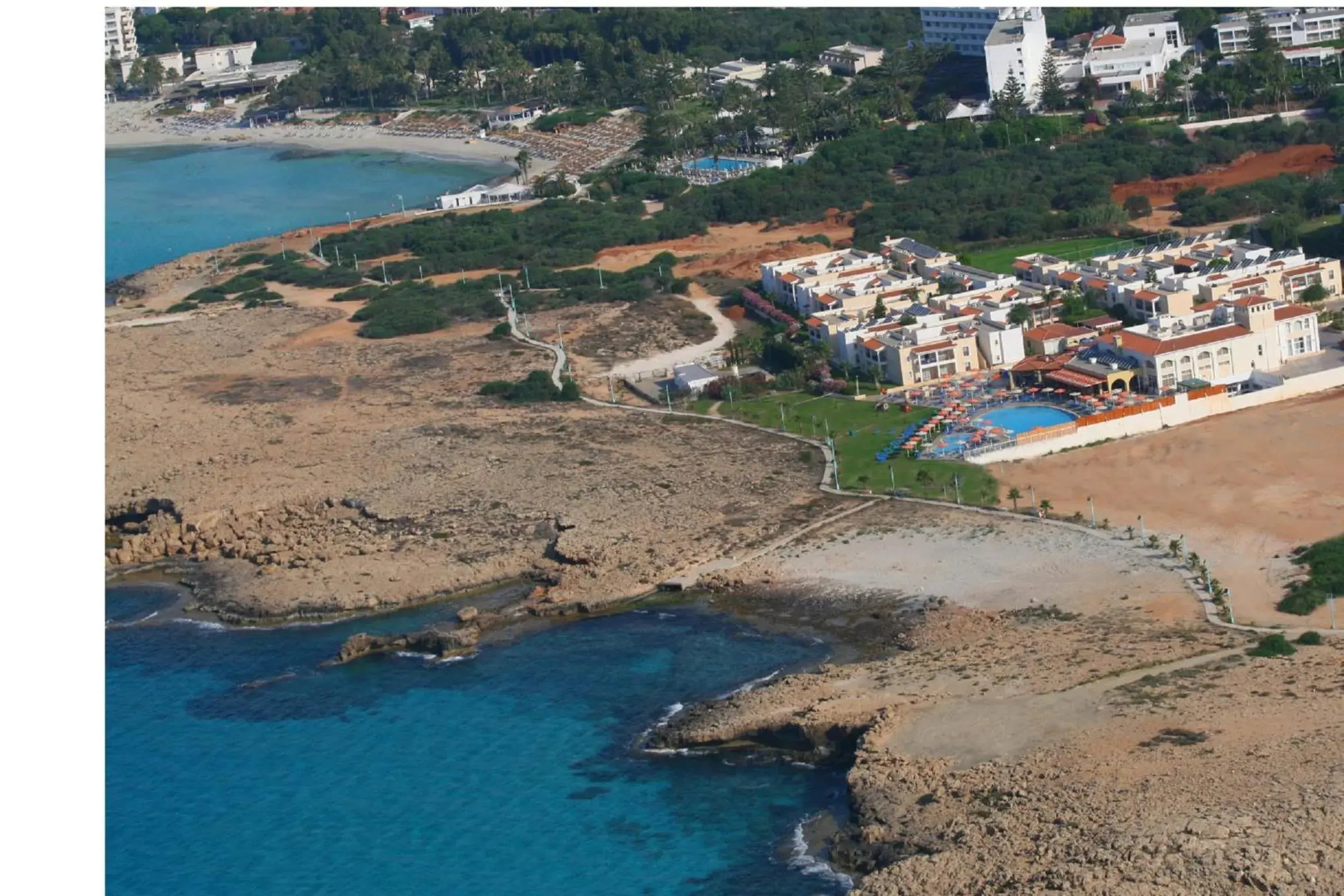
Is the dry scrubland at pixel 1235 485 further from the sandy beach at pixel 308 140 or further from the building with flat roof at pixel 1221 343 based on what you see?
the sandy beach at pixel 308 140

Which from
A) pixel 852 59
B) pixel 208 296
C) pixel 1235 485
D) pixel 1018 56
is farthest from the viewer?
pixel 852 59

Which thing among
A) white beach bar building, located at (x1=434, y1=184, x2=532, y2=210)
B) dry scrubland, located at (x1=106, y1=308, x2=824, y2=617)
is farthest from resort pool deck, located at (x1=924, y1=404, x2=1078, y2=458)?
white beach bar building, located at (x1=434, y1=184, x2=532, y2=210)

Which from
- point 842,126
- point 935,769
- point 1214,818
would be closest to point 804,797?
point 935,769

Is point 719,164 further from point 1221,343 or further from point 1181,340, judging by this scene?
point 1221,343

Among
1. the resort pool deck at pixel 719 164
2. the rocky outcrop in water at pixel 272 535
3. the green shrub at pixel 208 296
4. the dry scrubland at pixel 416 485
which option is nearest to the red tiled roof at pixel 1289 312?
the dry scrubland at pixel 416 485

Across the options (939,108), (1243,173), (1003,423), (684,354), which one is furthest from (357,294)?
(1243,173)

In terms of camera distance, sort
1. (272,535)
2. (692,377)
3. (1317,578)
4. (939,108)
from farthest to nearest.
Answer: (939,108), (692,377), (272,535), (1317,578)

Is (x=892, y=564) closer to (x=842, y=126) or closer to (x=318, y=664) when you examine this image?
(x=318, y=664)
